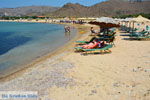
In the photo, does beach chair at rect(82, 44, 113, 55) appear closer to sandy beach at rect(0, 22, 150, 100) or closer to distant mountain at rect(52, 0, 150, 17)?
sandy beach at rect(0, 22, 150, 100)

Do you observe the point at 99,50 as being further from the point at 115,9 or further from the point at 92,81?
the point at 115,9

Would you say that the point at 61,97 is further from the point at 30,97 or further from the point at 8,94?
the point at 8,94

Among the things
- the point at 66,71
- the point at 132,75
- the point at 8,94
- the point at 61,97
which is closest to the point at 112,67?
the point at 132,75

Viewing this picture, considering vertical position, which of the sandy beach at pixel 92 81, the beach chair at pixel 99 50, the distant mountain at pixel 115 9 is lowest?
the sandy beach at pixel 92 81

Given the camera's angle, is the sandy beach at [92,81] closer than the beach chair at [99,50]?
Yes

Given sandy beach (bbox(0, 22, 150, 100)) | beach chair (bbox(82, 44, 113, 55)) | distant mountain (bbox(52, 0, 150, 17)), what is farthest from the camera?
distant mountain (bbox(52, 0, 150, 17))

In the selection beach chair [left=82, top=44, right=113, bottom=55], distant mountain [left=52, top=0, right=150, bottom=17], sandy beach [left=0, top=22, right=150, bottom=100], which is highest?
distant mountain [left=52, top=0, right=150, bottom=17]

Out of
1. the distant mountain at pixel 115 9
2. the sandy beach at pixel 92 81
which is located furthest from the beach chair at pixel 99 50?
the distant mountain at pixel 115 9

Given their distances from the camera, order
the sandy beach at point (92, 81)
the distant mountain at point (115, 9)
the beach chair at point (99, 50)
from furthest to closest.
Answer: the distant mountain at point (115, 9)
the beach chair at point (99, 50)
the sandy beach at point (92, 81)

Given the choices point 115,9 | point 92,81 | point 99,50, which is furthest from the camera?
point 115,9

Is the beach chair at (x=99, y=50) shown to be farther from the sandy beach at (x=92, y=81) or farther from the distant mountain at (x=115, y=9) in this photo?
the distant mountain at (x=115, y=9)

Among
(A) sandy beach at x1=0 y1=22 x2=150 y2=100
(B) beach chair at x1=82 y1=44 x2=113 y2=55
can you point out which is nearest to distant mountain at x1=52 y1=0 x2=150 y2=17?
(B) beach chair at x1=82 y1=44 x2=113 y2=55

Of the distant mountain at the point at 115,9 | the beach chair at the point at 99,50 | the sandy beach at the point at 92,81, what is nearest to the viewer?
the sandy beach at the point at 92,81

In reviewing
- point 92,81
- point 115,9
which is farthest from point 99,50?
point 115,9
